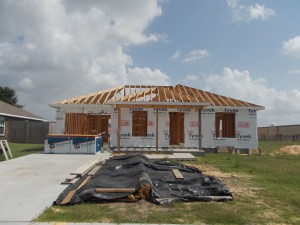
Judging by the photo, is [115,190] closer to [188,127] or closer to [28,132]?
[188,127]

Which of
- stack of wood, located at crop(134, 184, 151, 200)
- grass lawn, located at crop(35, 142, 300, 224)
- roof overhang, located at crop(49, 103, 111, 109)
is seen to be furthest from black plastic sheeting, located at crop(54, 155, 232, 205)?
roof overhang, located at crop(49, 103, 111, 109)

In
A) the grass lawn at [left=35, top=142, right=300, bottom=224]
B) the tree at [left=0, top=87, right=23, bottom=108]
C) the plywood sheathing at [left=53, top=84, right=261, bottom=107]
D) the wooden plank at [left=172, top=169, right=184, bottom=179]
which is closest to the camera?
the grass lawn at [left=35, top=142, right=300, bottom=224]

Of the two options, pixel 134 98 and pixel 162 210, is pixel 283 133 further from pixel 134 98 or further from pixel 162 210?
pixel 162 210

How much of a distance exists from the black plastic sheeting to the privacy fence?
35589 mm

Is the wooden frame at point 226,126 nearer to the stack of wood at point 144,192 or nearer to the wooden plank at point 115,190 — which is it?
the stack of wood at point 144,192

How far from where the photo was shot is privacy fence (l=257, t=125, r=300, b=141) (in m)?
40.9

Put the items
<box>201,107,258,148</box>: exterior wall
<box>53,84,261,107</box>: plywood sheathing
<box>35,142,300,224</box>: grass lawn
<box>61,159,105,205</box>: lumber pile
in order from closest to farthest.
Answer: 1. <box>35,142,300,224</box>: grass lawn
2. <box>61,159,105,205</box>: lumber pile
3. <box>53,84,261,107</box>: plywood sheathing
4. <box>201,107,258,148</box>: exterior wall

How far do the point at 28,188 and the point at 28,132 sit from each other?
63.1ft

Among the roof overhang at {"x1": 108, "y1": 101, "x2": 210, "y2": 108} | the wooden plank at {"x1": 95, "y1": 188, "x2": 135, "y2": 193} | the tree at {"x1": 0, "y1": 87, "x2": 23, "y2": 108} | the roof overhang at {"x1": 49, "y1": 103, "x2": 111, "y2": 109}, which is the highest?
the tree at {"x1": 0, "y1": 87, "x2": 23, "y2": 108}

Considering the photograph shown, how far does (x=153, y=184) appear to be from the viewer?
662 centimetres

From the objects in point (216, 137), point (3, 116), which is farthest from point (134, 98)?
point (3, 116)

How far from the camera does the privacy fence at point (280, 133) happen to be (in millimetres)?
40938

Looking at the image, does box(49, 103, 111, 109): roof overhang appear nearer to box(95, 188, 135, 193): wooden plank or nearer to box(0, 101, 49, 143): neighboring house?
box(0, 101, 49, 143): neighboring house

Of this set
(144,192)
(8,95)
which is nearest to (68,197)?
(144,192)
